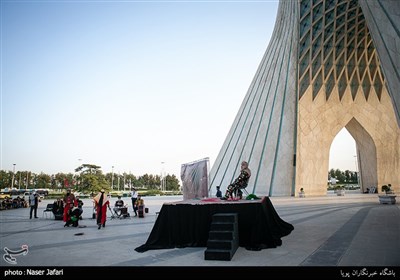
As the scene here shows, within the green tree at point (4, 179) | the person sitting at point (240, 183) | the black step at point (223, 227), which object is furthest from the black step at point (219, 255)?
the green tree at point (4, 179)

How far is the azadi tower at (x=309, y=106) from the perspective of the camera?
25.1 m

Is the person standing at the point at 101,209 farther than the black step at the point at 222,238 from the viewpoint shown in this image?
Yes

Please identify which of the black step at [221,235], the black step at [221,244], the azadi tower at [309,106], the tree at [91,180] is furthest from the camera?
the tree at [91,180]

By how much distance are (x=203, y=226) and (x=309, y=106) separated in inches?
960

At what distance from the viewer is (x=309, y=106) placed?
88.8ft

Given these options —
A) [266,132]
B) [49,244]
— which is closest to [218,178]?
[266,132]

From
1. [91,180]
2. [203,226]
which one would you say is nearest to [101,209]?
[203,226]

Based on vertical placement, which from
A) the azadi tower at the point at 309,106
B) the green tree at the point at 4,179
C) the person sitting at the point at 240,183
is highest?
the azadi tower at the point at 309,106

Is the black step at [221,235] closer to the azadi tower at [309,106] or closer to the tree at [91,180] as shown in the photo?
the azadi tower at [309,106]

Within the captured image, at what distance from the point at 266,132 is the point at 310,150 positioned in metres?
4.89

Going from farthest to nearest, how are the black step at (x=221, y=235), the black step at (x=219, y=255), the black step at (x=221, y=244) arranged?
1. the black step at (x=221, y=235)
2. the black step at (x=221, y=244)
3. the black step at (x=219, y=255)

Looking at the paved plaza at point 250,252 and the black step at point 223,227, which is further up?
the black step at point 223,227

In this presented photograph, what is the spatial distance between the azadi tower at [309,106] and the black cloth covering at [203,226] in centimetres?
1913
